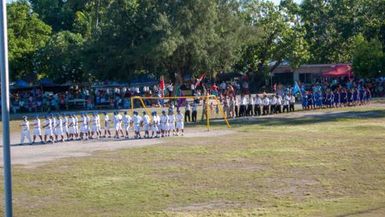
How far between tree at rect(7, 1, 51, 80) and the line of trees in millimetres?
86

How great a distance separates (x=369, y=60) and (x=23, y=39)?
29.9 metres

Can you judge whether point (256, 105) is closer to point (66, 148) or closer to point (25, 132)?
point (25, 132)

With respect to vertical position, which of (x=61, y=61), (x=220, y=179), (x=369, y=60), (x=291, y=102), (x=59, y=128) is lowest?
(x=220, y=179)

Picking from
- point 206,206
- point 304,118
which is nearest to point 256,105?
point 304,118

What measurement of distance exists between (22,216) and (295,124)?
19.6 metres

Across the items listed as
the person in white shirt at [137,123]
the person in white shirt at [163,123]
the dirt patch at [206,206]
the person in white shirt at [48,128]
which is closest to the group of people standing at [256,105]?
the person in white shirt at [163,123]

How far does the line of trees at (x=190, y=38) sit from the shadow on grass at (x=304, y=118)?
1102cm

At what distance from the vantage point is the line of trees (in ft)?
145

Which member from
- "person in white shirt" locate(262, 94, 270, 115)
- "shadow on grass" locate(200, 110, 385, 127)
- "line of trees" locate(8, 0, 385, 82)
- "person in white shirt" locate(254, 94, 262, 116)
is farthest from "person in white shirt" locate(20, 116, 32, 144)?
"line of trees" locate(8, 0, 385, 82)

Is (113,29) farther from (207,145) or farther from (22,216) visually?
(22,216)

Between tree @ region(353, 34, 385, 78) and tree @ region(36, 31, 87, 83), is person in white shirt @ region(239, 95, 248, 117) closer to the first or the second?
tree @ region(36, 31, 87, 83)

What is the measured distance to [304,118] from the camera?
33156 millimetres

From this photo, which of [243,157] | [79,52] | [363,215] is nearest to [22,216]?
[363,215]

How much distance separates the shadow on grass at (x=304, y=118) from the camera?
102 ft
